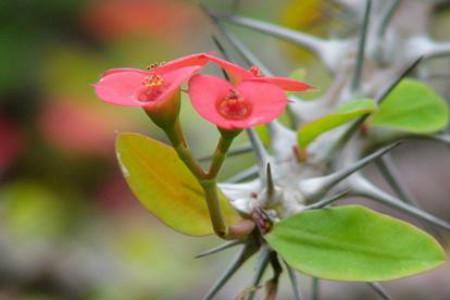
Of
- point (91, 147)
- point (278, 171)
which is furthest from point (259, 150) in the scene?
point (91, 147)

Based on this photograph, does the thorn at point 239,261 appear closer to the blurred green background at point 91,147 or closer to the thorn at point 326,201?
the thorn at point 326,201

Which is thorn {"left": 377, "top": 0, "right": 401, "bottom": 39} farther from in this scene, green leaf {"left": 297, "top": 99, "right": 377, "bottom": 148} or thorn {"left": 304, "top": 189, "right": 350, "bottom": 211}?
thorn {"left": 304, "top": 189, "right": 350, "bottom": 211}

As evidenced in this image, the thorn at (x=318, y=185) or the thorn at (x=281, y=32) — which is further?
the thorn at (x=281, y=32)

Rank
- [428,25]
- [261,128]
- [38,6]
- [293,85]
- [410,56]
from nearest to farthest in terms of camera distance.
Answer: [293,85] < [261,128] < [410,56] < [428,25] < [38,6]

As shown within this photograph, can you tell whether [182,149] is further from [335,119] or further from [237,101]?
[335,119]

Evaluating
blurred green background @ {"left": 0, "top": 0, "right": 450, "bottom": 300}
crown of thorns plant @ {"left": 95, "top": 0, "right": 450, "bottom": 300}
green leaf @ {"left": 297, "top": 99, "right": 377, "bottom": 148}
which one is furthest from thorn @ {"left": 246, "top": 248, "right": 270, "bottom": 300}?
blurred green background @ {"left": 0, "top": 0, "right": 450, "bottom": 300}

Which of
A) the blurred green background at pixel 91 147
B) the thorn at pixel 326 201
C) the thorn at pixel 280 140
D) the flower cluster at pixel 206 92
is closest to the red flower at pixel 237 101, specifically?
the flower cluster at pixel 206 92

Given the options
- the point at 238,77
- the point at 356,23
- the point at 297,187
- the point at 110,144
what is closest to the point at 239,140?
the point at 356,23

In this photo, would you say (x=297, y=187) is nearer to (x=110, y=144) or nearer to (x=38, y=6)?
(x=110, y=144)
